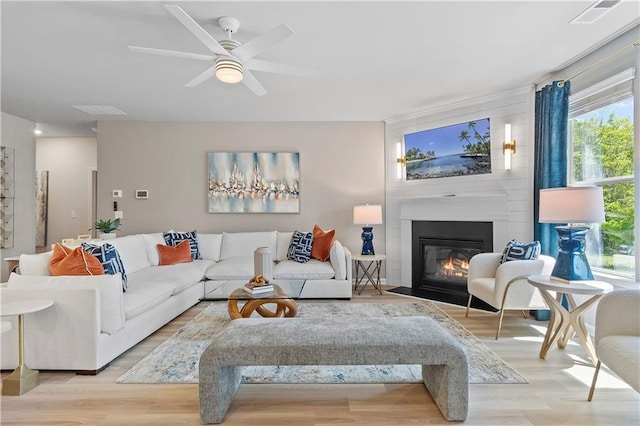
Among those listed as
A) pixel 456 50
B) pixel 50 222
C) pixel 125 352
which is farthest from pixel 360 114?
pixel 50 222

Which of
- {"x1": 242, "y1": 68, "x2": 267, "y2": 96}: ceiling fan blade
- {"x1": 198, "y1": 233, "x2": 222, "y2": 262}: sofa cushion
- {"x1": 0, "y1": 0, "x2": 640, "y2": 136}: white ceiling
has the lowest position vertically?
{"x1": 198, "y1": 233, "x2": 222, "y2": 262}: sofa cushion

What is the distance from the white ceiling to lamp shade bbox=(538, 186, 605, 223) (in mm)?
1285

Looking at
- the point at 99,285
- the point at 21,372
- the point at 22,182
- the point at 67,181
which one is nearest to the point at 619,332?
the point at 99,285

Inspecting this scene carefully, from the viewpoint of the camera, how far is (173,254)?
4.35 m

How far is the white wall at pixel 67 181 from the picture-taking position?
618 cm

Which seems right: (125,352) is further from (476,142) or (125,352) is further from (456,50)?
(476,142)

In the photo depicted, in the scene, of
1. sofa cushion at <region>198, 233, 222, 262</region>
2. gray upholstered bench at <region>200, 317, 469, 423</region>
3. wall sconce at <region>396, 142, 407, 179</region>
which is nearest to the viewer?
gray upholstered bench at <region>200, 317, 469, 423</region>

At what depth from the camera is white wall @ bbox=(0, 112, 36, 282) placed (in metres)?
4.80

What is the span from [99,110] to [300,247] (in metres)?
3.31

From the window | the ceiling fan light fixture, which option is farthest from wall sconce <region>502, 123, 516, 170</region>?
the ceiling fan light fixture

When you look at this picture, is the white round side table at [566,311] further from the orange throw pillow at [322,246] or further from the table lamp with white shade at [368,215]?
the orange throw pillow at [322,246]

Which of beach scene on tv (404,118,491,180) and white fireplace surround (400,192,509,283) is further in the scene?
beach scene on tv (404,118,491,180)

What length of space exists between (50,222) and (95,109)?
2.96 m

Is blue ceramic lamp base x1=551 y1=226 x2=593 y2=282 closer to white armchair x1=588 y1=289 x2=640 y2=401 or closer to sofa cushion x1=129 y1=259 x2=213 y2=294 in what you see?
white armchair x1=588 y1=289 x2=640 y2=401
